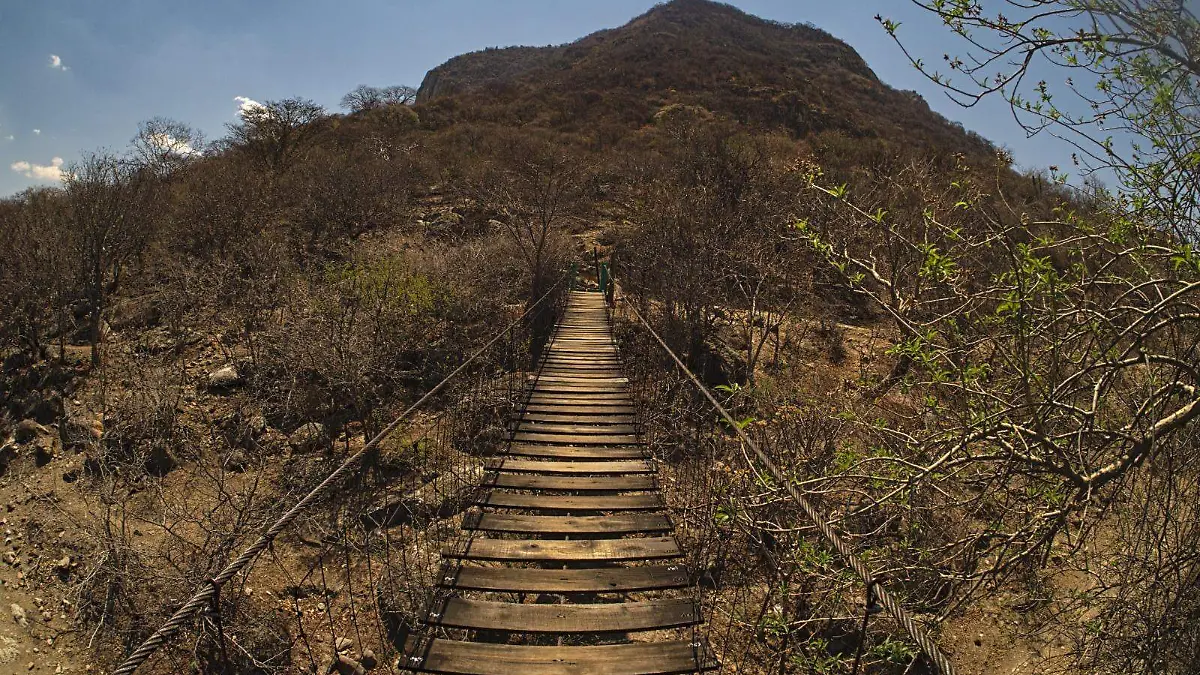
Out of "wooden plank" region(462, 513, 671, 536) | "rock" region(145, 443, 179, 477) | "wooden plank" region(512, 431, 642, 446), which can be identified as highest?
"wooden plank" region(512, 431, 642, 446)

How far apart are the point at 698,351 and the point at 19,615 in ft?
41.4

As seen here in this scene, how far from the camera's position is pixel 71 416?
10.1 meters

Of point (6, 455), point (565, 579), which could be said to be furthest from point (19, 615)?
point (565, 579)

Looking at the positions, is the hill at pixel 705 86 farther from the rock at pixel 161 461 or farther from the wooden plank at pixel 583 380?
the rock at pixel 161 461

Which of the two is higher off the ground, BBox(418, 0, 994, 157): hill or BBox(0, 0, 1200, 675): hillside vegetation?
BBox(418, 0, 994, 157): hill

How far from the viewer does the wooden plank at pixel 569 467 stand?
5.27m

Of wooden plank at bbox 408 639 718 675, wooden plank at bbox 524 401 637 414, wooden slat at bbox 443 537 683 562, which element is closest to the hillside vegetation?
wooden plank at bbox 408 639 718 675

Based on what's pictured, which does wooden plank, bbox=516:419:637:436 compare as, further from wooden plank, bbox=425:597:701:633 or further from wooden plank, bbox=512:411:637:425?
wooden plank, bbox=425:597:701:633

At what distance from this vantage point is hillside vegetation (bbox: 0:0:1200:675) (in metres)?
2.49

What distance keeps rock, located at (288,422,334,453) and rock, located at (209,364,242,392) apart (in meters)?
2.75

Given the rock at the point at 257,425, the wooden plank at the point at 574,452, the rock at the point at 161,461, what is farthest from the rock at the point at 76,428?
the wooden plank at the point at 574,452

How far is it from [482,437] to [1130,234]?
27.7ft

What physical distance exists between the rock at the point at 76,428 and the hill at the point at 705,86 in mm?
32113

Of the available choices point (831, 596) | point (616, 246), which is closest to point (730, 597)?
point (831, 596)
